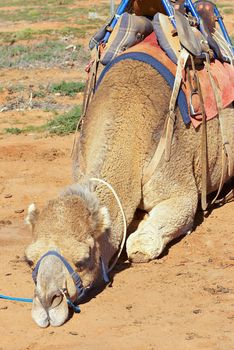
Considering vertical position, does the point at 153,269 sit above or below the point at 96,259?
below

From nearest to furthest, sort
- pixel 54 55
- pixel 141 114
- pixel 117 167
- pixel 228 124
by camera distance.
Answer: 1. pixel 117 167
2. pixel 141 114
3. pixel 228 124
4. pixel 54 55

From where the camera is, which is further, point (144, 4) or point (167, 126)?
point (144, 4)

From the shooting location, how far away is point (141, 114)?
264 inches

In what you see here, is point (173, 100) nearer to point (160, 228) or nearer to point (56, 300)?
point (160, 228)

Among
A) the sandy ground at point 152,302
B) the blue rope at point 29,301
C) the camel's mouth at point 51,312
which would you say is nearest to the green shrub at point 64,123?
the sandy ground at point 152,302

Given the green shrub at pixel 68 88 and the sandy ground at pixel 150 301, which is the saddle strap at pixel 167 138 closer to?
the sandy ground at pixel 150 301

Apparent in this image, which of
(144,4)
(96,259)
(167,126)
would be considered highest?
(144,4)

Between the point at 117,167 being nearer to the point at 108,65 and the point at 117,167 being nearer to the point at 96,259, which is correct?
the point at 96,259

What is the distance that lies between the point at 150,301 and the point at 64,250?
2.81 ft

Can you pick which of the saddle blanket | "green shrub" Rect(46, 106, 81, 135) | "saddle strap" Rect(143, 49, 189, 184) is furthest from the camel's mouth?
"green shrub" Rect(46, 106, 81, 135)

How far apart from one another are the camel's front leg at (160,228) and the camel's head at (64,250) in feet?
2.34

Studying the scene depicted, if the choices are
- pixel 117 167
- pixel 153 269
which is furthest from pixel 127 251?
pixel 117 167

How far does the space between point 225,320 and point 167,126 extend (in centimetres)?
220

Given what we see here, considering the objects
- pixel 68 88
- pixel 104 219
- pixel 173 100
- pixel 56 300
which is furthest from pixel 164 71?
pixel 68 88
